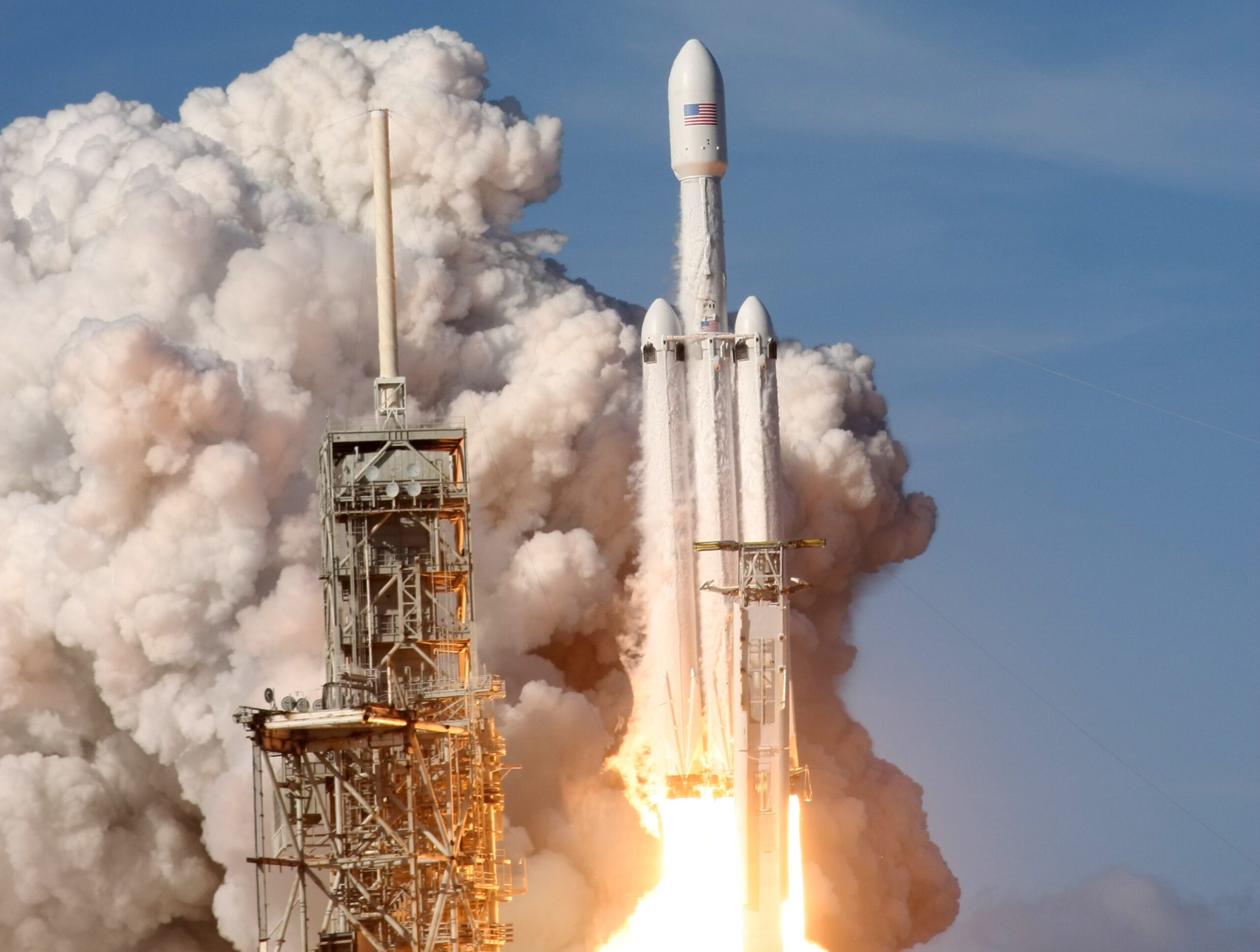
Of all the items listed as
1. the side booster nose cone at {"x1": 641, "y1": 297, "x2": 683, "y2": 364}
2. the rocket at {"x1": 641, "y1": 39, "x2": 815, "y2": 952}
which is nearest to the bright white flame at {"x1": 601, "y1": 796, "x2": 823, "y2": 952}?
the rocket at {"x1": 641, "y1": 39, "x2": 815, "y2": 952}

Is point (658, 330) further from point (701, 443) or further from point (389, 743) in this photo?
point (389, 743)

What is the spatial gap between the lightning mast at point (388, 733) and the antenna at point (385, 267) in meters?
0.07

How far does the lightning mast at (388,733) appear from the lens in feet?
320

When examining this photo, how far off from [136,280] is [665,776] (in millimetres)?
25550

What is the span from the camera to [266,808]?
109 meters

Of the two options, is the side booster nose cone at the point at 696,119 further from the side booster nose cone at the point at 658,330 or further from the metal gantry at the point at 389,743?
the metal gantry at the point at 389,743

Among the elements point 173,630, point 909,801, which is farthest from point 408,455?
point 909,801

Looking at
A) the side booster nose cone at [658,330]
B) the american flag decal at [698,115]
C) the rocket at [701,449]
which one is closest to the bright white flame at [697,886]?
the rocket at [701,449]

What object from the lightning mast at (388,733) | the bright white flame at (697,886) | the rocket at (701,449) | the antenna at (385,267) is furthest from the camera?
the rocket at (701,449)

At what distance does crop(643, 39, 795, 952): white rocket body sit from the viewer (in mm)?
111938

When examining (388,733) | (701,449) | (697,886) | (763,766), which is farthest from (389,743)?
(701,449)

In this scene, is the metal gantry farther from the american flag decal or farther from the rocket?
the american flag decal

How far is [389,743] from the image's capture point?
9700 centimetres

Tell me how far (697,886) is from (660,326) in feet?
60.5
